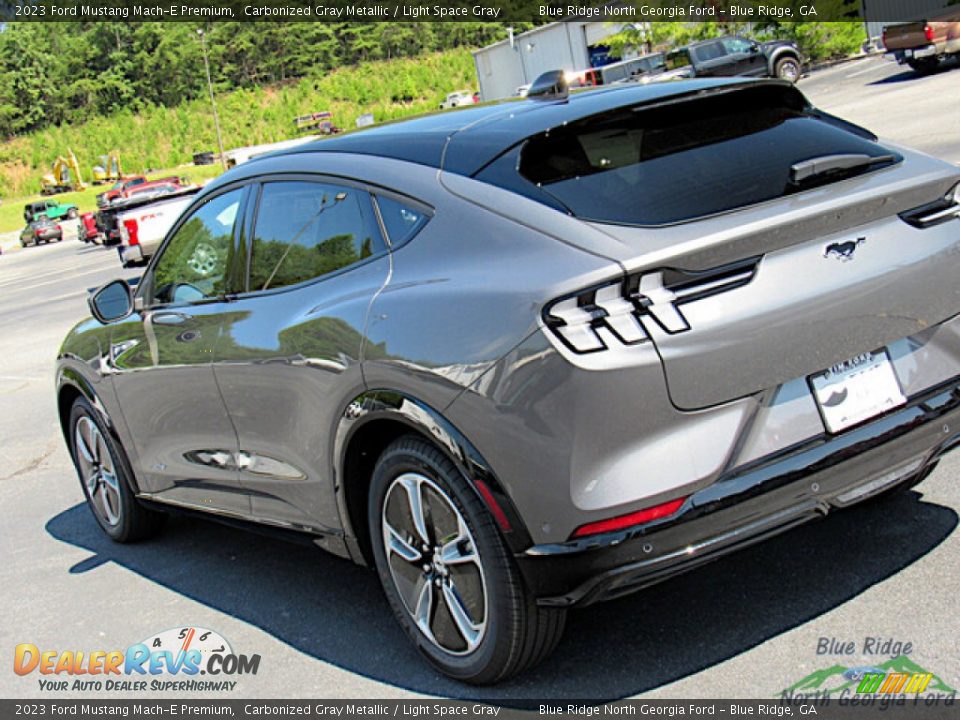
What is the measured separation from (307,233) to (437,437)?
46.7 inches

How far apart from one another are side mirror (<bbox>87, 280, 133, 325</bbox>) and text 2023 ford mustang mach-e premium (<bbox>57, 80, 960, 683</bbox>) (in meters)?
1.01

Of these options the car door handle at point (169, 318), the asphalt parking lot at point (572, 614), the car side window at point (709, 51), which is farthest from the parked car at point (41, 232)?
the car door handle at point (169, 318)

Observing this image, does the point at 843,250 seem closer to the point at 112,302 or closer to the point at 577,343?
the point at 577,343

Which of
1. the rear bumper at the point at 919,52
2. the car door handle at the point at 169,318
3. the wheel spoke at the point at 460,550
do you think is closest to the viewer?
the wheel spoke at the point at 460,550

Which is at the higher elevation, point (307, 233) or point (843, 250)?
point (307, 233)

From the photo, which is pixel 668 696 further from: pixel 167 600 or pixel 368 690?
pixel 167 600

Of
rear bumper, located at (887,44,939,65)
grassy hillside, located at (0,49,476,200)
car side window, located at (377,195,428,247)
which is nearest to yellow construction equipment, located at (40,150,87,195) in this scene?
grassy hillside, located at (0,49,476,200)

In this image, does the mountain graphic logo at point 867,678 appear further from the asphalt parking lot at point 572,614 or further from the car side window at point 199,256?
the car side window at point 199,256

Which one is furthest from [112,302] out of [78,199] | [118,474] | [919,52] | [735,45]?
[78,199]

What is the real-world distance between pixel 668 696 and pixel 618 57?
53.1 metres

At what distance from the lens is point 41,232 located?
5691cm

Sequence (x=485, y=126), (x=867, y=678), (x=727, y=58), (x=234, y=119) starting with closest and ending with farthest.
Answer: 1. (x=867, y=678)
2. (x=485, y=126)
3. (x=727, y=58)
4. (x=234, y=119)

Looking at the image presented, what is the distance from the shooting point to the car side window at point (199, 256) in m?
4.73

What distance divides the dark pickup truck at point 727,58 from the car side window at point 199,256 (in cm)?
3022
